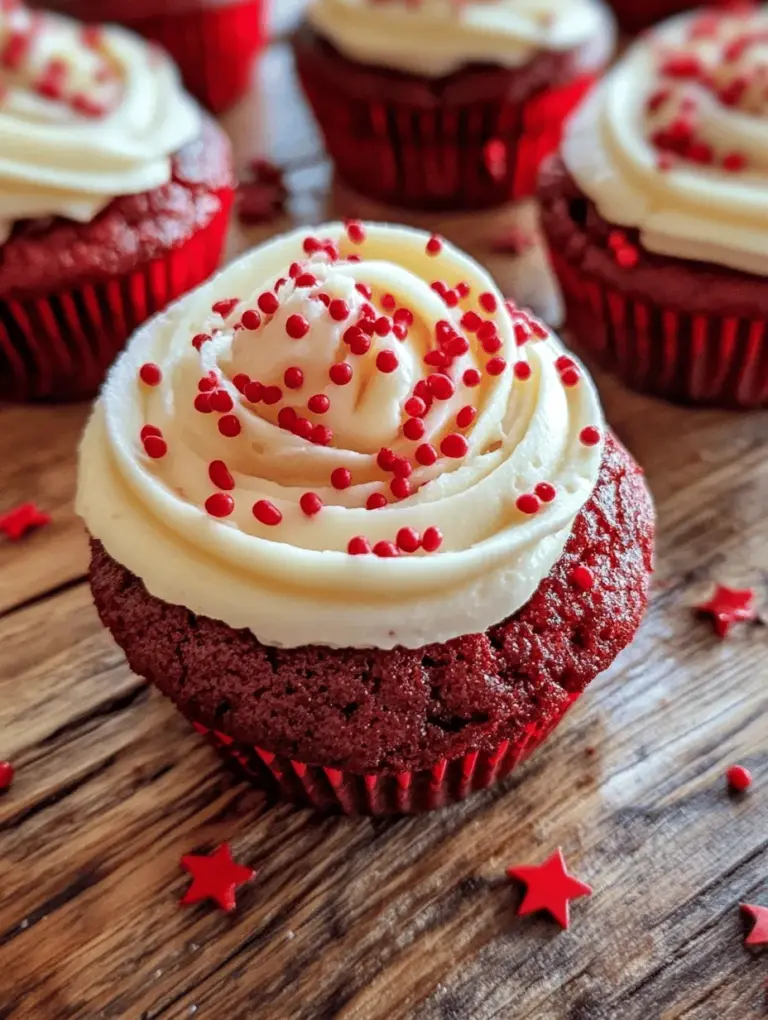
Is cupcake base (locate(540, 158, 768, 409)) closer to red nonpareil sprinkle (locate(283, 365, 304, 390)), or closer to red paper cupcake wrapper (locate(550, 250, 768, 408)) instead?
red paper cupcake wrapper (locate(550, 250, 768, 408))

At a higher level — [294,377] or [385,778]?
[294,377]

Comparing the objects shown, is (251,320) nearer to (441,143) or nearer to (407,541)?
(407,541)

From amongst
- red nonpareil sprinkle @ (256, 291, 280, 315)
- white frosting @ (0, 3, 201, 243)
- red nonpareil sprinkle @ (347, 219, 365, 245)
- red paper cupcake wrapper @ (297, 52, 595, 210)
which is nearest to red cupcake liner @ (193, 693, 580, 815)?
red nonpareil sprinkle @ (256, 291, 280, 315)

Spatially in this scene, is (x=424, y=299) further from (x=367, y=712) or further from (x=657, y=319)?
(x=657, y=319)

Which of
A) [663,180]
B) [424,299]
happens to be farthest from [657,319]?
[424,299]

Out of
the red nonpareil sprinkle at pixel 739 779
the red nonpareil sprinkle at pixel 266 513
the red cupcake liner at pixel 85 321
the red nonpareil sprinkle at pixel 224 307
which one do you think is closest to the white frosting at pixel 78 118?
the red cupcake liner at pixel 85 321

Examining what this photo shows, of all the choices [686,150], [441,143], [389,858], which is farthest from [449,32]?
[389,858]

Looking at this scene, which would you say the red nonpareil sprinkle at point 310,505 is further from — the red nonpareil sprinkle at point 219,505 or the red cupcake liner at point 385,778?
the red cupcake liner at point 385,778

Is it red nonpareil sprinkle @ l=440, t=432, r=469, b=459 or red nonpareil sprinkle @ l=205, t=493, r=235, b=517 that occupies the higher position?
red nonpareil sprinkle @ l=440, t=432, r=469, b=459
